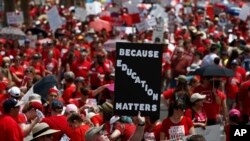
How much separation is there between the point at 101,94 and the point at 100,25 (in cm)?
1902

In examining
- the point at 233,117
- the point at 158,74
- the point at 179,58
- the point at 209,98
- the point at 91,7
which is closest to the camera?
the point at 158,74

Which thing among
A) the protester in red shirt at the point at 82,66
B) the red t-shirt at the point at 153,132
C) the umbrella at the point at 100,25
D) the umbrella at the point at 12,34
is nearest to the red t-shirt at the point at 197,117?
the red t-shirt at the point at 153,132

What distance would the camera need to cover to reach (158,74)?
1112 cm

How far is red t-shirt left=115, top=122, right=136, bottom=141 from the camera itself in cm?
1145

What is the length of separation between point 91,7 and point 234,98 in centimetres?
2062

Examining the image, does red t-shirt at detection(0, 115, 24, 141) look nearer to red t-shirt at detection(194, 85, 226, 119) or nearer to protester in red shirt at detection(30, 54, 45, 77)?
red t-shirt at detection(194, 85, 226, 119)

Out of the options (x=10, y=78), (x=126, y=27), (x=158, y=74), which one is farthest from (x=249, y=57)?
(x=126, y=27)

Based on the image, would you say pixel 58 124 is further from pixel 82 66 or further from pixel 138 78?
pixel 82 66

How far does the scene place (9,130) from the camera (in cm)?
1159

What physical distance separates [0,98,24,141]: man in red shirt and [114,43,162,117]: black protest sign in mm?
1213

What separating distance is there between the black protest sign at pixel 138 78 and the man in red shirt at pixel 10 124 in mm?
A: 1213

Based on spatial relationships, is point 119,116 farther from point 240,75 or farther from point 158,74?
point 240,75

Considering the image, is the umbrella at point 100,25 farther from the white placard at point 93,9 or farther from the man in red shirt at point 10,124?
the man in red shirt at point 10,124

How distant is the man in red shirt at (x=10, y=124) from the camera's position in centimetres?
1158
